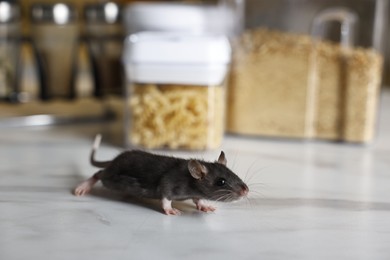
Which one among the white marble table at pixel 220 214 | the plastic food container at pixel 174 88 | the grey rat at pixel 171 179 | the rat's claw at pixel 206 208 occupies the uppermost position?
the plastic food container at pixel 174 88

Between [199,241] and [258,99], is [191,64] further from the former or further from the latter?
[199,241]

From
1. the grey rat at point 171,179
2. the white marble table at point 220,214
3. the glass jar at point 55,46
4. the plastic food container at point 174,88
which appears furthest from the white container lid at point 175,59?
the glass jar at point 55,46

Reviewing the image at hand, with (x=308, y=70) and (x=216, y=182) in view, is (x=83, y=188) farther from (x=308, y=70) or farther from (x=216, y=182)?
(x=308, y=70)

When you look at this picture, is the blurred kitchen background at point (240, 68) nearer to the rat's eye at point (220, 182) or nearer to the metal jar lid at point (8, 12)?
the metal jar lid at point (8, 12)

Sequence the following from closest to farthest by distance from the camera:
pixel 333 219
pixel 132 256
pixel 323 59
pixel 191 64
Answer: pixel 132 256
pixel 333 219
pixel 191 64
pixel 323 59

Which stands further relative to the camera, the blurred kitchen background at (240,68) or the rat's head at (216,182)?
the blurred kitchen background at (240,68)

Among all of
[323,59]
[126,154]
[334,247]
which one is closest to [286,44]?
[323,59]
